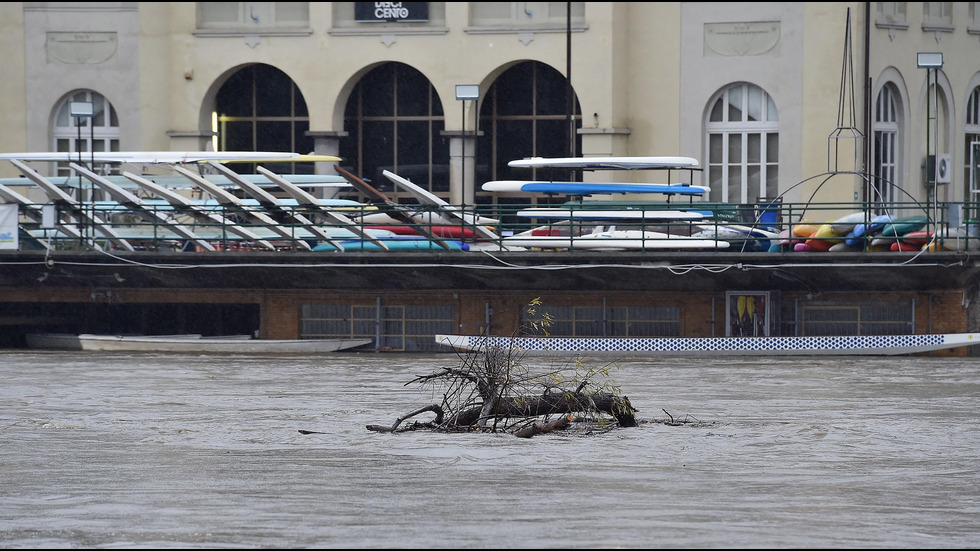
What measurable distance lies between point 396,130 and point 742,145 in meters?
9.42

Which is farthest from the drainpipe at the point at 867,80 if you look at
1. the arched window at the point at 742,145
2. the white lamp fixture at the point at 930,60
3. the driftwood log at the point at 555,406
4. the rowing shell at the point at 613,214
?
the driftwood log at the point at 555,406

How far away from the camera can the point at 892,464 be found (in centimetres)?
1691

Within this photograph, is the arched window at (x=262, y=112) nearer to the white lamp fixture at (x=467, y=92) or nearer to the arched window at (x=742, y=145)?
the white lamp fixture at (x=467, y=92)

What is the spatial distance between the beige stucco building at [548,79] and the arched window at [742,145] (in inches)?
1.5

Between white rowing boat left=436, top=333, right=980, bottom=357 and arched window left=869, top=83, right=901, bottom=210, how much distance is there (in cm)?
1042

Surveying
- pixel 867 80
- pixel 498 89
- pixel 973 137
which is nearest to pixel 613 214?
pixel 867 80

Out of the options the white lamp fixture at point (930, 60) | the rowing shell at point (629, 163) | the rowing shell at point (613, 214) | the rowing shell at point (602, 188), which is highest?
the white lamp fixture at point (930, 60)

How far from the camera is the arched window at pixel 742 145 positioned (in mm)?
38969

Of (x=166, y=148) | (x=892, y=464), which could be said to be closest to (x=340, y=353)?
(x=166, y=148)

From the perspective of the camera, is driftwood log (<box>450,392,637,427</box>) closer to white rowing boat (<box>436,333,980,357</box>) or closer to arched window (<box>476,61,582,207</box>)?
white rowing boat (<box>436,333,980,357</box>)

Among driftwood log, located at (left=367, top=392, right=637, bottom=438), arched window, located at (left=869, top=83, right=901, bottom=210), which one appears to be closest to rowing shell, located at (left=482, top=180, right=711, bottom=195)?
arched window, located at (left=869, top=83, right=901, bottom=210)

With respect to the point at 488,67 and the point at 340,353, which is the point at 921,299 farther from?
the point at 488,67

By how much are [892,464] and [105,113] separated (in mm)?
29867

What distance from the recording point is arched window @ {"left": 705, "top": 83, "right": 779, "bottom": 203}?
3897 centimetres
